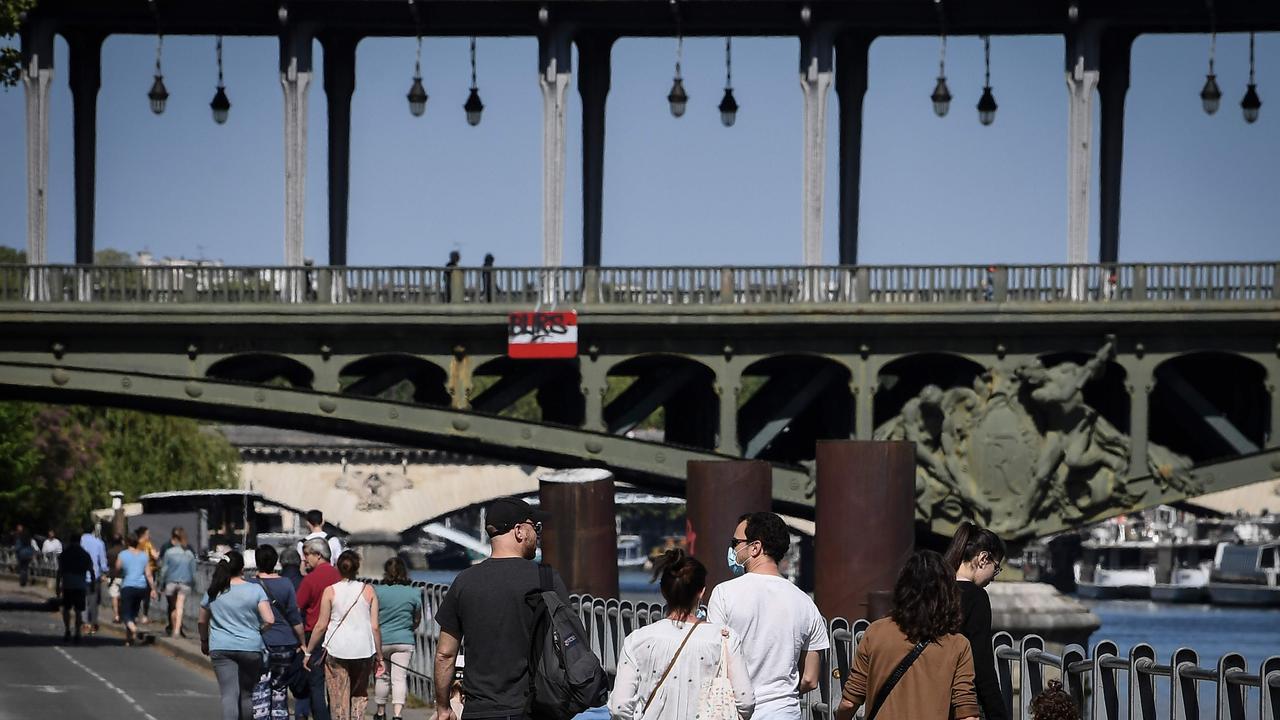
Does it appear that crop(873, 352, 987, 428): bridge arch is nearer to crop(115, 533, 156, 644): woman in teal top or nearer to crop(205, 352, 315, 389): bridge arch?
crop(205, 352, 315, 389): bridge arch

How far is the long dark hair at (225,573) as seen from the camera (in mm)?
18219

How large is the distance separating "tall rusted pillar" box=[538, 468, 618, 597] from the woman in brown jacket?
18.4 metres

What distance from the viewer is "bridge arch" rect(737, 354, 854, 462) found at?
142ft

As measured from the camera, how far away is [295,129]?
43.3m

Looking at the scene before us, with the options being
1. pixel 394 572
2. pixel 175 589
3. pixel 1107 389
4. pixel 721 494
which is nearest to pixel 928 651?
pixel 394 572

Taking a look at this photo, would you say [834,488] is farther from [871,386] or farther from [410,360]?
[410,360]

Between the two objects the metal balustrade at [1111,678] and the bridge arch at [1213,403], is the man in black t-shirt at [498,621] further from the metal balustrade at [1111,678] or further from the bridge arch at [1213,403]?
the bridge arch at [1213,403]

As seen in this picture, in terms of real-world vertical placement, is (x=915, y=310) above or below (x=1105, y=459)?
above

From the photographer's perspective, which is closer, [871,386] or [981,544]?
[981,544]

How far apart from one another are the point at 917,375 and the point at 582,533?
1795cm

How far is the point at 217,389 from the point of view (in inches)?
1606

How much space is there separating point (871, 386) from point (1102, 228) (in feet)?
21.3

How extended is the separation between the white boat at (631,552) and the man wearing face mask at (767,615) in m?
146

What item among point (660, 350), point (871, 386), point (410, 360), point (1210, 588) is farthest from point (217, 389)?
point (1210, 588)
